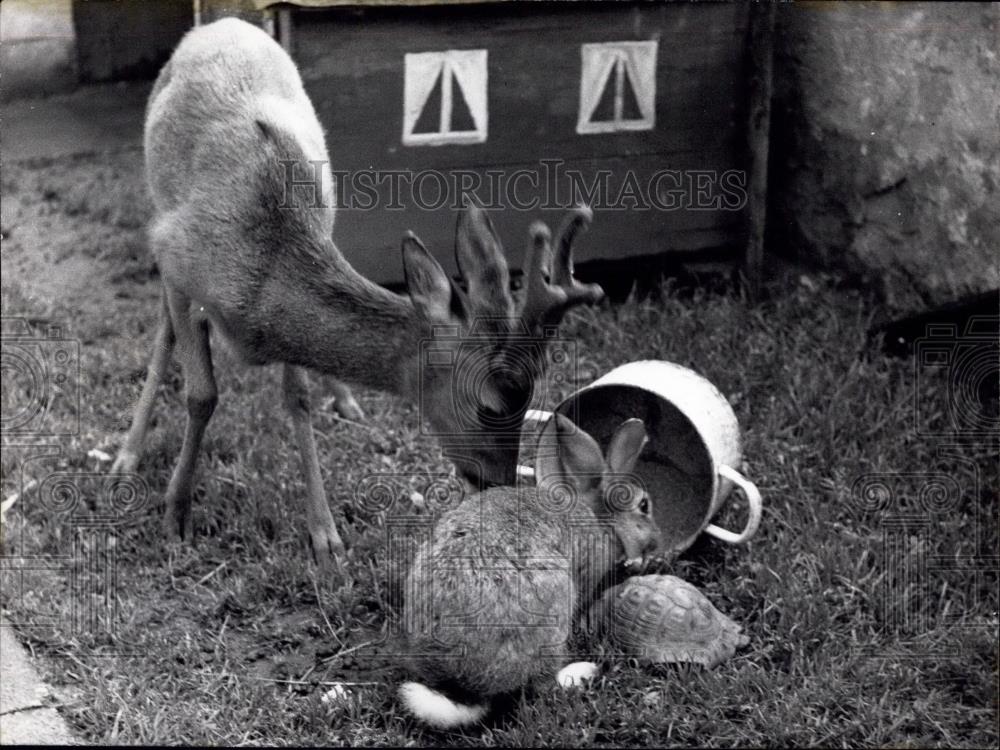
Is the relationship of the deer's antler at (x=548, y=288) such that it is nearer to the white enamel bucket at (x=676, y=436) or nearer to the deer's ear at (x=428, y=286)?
the deer's ear at (x=428, y=286)

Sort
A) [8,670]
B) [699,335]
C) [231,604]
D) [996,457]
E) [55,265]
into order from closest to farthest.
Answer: [8,670]
[231,604]
[996,457]
[699,335]
[55,265]

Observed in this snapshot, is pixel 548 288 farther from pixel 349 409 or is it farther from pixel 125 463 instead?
pixel 125 463

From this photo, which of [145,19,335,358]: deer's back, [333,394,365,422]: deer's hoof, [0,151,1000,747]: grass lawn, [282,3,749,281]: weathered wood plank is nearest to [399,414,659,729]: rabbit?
[0,151,1000,747]: grass lawn

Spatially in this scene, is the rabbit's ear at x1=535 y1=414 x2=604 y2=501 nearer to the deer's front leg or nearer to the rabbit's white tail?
the rabbit's white tail

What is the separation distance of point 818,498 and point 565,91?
97.3 inches

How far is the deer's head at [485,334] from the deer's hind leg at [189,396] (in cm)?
99

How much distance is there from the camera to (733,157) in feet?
21.7

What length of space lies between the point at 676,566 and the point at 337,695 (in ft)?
4.26

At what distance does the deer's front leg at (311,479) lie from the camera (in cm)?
461

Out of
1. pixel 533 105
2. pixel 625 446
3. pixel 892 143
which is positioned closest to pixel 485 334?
→ pixel 625 446

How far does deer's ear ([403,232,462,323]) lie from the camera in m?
3.93

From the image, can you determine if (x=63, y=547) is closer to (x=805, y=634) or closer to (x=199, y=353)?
(x=199, y=353)

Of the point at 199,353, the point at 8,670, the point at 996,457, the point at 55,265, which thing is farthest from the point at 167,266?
the point at 996,457

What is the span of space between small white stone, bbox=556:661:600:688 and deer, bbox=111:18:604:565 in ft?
1.90
